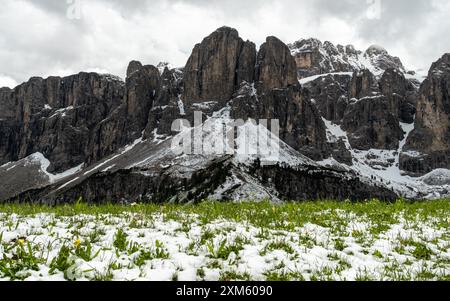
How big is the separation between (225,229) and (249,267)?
334 centimetres

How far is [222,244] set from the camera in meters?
9.38

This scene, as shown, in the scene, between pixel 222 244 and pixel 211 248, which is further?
pixel 222 244

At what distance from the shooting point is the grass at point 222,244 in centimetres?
808

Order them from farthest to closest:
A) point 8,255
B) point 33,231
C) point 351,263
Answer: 1. point 33,231
2. point 351,263
3. point 8,255

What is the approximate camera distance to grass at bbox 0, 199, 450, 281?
8078mm

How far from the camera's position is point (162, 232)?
445 inches
